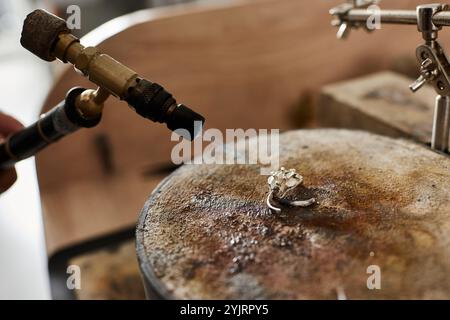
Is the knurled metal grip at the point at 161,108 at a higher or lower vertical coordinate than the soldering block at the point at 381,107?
higher

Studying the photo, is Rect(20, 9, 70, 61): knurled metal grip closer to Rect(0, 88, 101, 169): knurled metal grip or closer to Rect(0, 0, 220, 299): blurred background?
Rect(0, 88, 101, 169): knurled metal grip

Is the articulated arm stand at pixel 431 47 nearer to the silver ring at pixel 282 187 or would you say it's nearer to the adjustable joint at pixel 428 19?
the adjustable joint at pixel 428 19

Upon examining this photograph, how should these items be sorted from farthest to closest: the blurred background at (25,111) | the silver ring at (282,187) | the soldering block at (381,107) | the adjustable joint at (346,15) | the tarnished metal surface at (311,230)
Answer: the blurred background at (25,111)
the soldering block at (381,107)
the adjustable joint at (346,15)
the silver ring at (282,187)
the tarnished metal surface at (311,230)

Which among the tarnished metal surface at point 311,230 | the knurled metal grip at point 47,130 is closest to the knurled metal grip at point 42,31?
the knurled metal grip at point 47,130

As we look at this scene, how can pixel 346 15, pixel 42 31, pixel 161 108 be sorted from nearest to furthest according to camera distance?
pixel 161 108 < pixel 42 31 < pixel 346 15

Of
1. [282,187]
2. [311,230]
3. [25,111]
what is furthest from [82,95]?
[25,111]

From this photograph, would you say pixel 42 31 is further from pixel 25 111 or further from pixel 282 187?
pixel 25 111

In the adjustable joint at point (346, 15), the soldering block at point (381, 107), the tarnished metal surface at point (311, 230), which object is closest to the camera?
the tarnished metal surface at point (311, 230)

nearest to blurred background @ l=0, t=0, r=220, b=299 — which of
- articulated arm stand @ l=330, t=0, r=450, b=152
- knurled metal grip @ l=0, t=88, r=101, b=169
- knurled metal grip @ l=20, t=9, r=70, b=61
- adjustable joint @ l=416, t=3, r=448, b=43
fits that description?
knurled metal grip @ l=0, t=88, r=101, b=169
